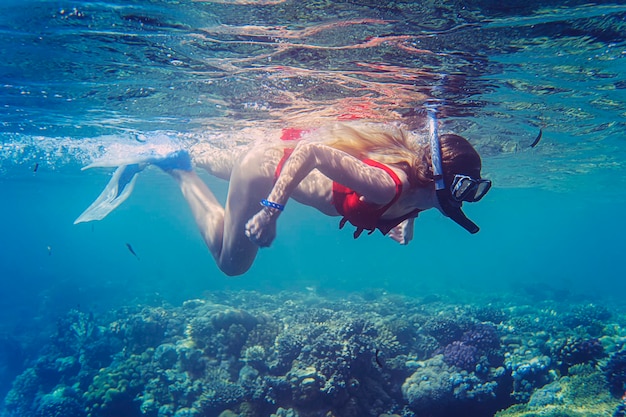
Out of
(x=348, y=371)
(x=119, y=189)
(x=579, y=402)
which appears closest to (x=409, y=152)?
(x=348, y=371)

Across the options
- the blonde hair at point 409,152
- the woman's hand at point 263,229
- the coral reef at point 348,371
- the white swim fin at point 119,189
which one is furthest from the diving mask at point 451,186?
the white swim fin at point 119,189

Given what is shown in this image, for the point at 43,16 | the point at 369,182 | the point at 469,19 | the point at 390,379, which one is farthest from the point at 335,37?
the point at 390,379

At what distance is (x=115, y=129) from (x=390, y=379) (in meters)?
14.5

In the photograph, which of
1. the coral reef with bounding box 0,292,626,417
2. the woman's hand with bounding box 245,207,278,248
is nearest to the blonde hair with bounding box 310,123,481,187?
the woman's hand with bounding box 245,207,278,248

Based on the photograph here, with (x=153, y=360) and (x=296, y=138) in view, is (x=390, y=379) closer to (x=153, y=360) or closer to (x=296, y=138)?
(x=153, y=360)

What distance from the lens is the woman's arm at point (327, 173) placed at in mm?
3498

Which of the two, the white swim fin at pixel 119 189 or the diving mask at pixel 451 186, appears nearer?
the diving mask at pixel 451 186

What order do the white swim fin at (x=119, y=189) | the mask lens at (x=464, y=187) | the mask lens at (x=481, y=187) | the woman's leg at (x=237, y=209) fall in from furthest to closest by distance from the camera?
the white swim fin at (x=119, y=189), the woman's leg at (x=237, y=209), the mask lens at (x=481, y=187), the mask lens at (x=464, y=187)

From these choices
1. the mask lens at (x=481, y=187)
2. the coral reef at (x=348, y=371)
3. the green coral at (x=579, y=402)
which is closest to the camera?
the mask lens at (x=481, y=187)

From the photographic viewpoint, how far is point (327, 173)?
12.7ft

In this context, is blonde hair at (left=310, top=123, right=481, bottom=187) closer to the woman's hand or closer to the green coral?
the woman's hand

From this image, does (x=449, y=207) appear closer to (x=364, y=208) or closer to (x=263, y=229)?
(x=364, y=208)

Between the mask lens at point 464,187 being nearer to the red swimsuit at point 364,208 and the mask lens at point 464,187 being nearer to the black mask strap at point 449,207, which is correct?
the black mask strap at point 449,207

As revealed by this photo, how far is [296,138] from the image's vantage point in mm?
16062
